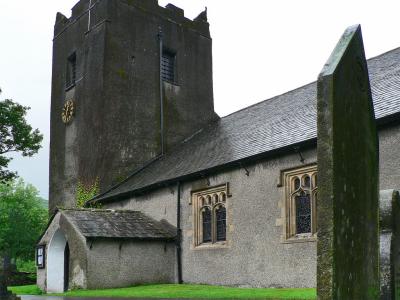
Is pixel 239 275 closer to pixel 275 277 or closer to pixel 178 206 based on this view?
pixel 275 277

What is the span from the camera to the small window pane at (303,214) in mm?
15977

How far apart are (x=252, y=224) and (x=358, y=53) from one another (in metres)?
13.0

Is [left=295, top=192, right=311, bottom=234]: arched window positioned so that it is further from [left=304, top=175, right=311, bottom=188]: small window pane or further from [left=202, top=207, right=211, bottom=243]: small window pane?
[left=202, top=207, right=211, bottom=243]: small window pane

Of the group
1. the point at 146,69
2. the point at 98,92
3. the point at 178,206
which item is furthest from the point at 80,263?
the point at 146,69

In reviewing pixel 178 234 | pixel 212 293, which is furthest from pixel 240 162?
pixel 178 234

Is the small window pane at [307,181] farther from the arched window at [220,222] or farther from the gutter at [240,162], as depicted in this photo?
the arched window at [220,222]

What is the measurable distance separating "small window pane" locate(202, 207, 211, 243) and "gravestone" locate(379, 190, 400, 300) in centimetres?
1441

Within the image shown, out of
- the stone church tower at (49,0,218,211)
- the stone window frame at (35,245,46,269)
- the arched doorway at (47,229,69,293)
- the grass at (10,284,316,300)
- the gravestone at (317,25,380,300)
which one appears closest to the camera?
the gravestone at (317,25,380,300)

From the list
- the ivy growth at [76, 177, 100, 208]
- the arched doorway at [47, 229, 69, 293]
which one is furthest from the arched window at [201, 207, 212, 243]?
the ivy growth at [76, 177, 100, 208]

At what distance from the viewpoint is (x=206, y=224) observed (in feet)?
65.9

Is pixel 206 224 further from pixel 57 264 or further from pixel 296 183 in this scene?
pixel 57 264

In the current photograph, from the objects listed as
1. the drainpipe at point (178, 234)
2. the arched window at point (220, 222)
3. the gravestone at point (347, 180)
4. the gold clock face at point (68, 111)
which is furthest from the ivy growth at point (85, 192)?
the gravestone at point (347, 180)

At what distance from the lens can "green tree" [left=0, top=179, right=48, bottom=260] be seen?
56.2 meters

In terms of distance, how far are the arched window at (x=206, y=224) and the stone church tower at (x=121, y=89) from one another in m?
7.31
